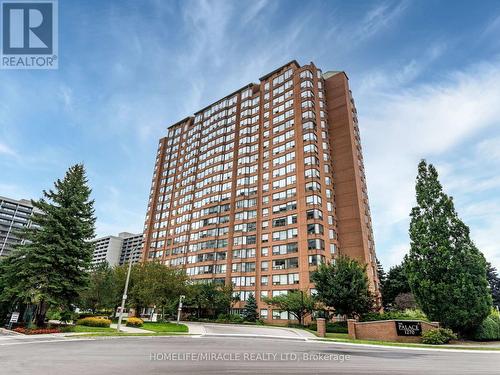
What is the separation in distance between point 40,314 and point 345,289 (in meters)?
28.8

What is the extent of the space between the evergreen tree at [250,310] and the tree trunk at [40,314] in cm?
3127

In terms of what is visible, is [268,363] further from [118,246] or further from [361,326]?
[118,246]

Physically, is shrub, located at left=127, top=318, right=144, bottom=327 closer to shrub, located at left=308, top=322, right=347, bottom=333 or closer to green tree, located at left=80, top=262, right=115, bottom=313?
green tree, located at left=80, top=262, right=115, bottom=313

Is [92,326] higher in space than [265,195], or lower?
lower

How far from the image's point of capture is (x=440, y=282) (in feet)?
89.7

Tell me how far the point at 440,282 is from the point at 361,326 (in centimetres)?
796

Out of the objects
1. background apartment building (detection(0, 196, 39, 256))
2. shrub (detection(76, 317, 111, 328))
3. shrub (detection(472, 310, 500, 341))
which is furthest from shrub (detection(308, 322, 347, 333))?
background apartment building (detection(0, 196, 39, 256))

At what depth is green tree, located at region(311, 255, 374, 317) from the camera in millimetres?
33500

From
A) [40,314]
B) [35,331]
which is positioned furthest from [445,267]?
[40,314]

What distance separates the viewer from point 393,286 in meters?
60.7

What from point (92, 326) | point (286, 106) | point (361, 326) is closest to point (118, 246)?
point (286, 106)

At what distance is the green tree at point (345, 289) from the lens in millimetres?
33500

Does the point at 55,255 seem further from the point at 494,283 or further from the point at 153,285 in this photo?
the point at 494,283

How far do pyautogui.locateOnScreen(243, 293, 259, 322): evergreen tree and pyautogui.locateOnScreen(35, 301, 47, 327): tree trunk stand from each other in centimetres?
3127
